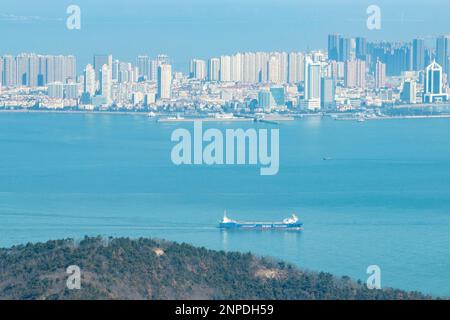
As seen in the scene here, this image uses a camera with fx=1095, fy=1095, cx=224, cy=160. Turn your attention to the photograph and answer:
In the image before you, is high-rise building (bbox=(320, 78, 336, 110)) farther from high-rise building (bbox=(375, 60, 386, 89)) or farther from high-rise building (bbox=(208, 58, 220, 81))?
high-rise building (bbox=(208, 58, 220, 81))

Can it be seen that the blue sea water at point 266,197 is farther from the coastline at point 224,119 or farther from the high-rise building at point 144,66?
the high-rise building at point 144,66

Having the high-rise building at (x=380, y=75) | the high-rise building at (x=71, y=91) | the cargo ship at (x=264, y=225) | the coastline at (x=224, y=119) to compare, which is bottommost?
the cargo ship at (x=264, y=225)

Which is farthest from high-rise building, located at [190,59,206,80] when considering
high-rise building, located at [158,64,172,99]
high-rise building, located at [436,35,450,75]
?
high-rise building, located at [436,35,450,75]

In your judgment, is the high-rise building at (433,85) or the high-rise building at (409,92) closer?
the high-rise building at (409,92)

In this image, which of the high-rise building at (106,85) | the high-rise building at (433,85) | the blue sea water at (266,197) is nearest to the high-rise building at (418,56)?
the high-rise building at (433,85)
